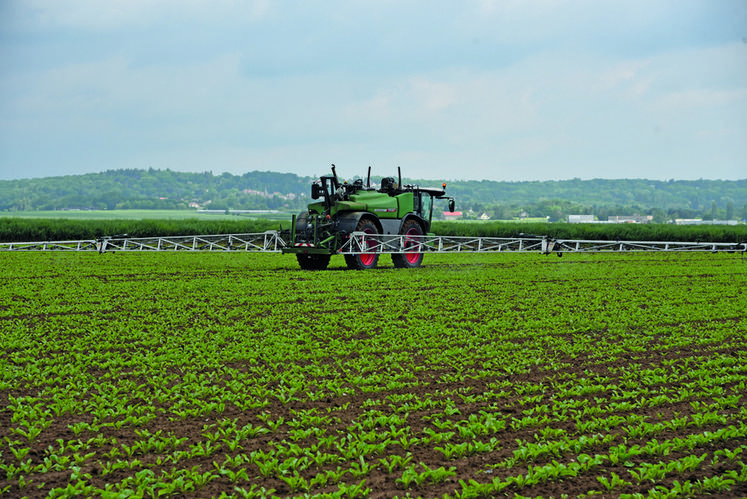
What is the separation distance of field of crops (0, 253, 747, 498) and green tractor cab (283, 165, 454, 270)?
19.4 ft

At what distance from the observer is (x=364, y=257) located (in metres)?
21.0

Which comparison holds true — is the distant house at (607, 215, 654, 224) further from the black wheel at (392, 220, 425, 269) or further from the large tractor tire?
the large tractor tire

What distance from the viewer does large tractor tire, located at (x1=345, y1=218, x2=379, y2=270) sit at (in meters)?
20.1

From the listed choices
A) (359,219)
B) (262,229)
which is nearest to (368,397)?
(359,219)

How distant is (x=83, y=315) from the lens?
11.3 meters

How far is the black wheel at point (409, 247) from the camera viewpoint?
21.8 m

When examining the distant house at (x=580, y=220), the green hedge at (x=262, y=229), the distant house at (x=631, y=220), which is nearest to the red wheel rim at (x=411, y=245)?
the green hedge at (x=262, y=229)

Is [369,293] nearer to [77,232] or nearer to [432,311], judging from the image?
[432,311]

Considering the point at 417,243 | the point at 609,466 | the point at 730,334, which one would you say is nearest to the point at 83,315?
the point at 609,466

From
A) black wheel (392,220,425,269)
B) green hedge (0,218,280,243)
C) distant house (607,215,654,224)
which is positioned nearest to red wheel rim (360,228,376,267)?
black wheel (392,220,425,269)

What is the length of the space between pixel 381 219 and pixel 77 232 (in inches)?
944

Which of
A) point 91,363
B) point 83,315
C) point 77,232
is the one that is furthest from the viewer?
point 77,232

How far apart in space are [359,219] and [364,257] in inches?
68.1

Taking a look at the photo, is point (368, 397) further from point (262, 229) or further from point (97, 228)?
point (262, 229)
